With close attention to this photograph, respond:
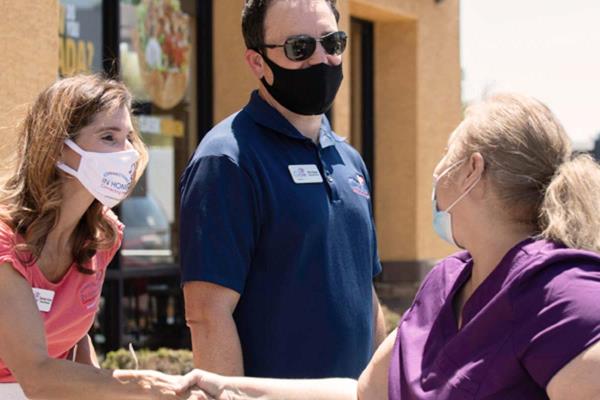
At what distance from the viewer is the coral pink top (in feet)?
10.2

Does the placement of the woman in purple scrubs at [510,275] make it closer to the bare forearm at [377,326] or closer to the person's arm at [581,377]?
the person's arm at [581,377]

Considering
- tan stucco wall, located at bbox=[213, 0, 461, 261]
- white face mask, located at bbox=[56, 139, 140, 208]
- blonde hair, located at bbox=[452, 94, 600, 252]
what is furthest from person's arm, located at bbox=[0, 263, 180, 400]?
tan stucco wall, located at bbox=[213, 0, 461, 261]

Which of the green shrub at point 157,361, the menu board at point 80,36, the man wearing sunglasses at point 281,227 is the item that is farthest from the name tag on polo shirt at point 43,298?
the menu board at point 80,36

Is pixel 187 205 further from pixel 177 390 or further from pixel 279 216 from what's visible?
pixel 177 390

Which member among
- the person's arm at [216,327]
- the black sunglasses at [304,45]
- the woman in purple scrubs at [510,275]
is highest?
the black sunglasses at [304,45]

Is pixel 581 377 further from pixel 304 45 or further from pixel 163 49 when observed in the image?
pixel 163 49

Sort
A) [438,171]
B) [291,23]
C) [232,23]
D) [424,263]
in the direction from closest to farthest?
[438,171]
[291,23]
[232,23]
[424,263]

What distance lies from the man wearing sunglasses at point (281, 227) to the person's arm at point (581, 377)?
3.53 feet

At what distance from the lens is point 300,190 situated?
309 cm

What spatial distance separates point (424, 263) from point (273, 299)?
24.2 feet

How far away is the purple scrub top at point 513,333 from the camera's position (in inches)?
85.2

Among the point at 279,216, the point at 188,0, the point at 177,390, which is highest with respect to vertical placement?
the point at 188,0

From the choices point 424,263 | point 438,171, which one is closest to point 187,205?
point 438,171

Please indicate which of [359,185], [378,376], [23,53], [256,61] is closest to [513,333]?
[378,376]
